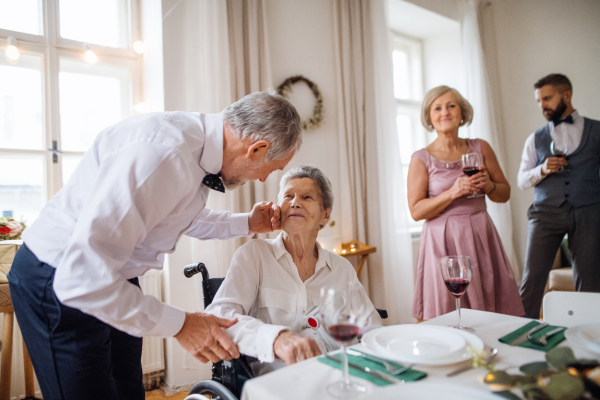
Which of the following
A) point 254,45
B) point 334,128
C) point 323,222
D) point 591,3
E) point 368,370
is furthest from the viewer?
point 591,3

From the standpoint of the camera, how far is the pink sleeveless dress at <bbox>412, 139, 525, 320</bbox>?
2.12 meters

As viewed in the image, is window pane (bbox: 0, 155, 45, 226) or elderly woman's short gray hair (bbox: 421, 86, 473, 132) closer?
elderly woman's short gray hair (bbox: 421, 86, 473, 132)

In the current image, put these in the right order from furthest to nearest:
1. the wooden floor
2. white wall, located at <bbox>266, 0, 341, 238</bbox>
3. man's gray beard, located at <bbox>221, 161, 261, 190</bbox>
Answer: white wall, located at <bbox>266, 0, 341, 238</bbox> < the wooden floor < man's gray beard, located at <bbox>221, 161, 261, 190</bbox>

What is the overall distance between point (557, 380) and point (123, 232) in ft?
2.98

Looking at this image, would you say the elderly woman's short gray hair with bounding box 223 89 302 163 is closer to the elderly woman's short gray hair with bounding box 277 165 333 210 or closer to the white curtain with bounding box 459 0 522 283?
the elderly woman's short gray hair with bounding box 277 165 333 210

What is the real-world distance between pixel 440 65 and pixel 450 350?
465 centimetres

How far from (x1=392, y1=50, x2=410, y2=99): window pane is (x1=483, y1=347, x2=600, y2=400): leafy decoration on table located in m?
4.43

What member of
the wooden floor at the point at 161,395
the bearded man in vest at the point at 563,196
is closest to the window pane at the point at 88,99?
the wooden floor at the point at 161,395

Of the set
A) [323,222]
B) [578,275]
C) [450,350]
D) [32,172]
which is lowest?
[578,275]

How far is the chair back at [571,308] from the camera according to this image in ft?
4.42

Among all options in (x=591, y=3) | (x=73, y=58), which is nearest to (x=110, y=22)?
(x=73, y=58)

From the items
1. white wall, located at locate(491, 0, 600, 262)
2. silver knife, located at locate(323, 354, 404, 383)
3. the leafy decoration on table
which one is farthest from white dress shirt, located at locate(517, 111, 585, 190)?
silver knife, located at locate(323, 354, 404, 383)

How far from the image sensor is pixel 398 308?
3.65m

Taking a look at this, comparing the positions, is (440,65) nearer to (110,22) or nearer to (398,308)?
(398,308)
